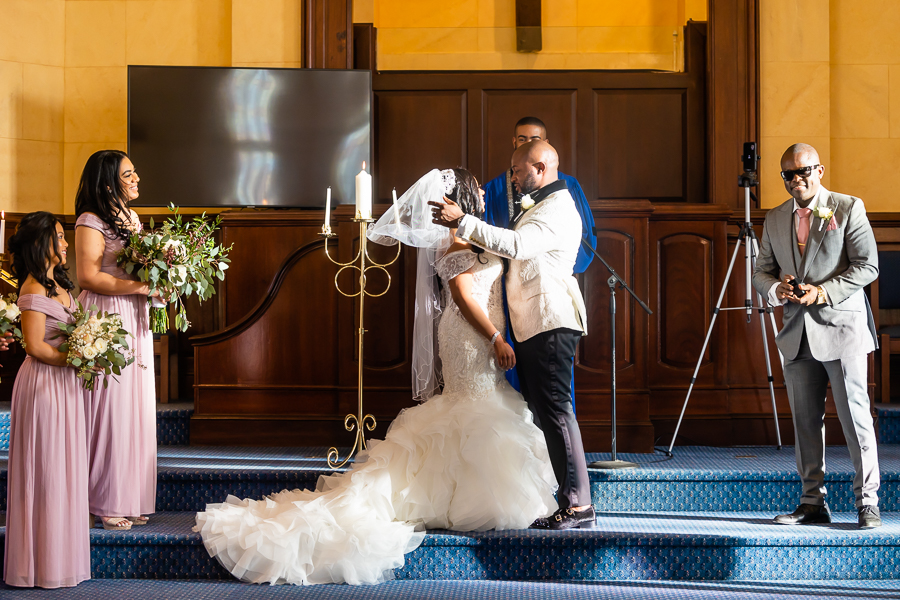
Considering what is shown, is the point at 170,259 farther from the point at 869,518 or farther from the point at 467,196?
the point at 869,518

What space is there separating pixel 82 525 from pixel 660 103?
15.8ft

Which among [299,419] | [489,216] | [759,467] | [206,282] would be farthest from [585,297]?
[206,282]

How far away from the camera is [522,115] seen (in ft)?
19.4

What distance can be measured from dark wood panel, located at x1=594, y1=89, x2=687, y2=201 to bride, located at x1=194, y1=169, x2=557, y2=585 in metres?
2.85

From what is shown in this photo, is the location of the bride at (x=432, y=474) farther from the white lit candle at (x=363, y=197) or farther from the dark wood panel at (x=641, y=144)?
the dark wood panel at (x=641, y=144)

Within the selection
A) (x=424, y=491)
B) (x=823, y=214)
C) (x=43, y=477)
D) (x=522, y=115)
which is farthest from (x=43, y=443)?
(x=522, y=115)

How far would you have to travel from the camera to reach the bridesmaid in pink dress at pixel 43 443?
2914 millimetres

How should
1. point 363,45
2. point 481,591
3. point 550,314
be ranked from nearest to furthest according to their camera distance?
point 481,591 → point 550,314 → point 363,45

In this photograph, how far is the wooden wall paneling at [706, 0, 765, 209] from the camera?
18.2 feet

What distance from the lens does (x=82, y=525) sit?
3.00m

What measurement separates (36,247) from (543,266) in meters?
1.99

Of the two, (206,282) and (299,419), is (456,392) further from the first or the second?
(299,419)

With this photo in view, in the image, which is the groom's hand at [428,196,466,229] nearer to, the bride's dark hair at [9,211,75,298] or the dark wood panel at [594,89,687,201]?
the bride's dark hair at [9,211,75,298]

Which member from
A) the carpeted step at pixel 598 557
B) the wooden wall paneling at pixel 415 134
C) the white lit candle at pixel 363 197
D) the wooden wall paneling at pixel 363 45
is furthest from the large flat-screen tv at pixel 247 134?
the carpeted step at pixel 598 557
